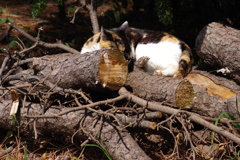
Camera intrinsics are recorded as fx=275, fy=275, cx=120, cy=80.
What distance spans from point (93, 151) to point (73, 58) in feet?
2.96

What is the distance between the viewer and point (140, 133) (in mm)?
2648

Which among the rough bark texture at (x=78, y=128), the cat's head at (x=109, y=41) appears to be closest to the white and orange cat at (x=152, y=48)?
the cat's head at (x=109, y=41)

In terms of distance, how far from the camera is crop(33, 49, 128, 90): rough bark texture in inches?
93.4

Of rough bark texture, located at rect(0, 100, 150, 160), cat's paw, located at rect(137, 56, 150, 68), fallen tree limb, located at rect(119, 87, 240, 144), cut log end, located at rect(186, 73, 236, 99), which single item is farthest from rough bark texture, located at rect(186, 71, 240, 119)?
rough bark texture, located at rect(0, 100, 150, 160)

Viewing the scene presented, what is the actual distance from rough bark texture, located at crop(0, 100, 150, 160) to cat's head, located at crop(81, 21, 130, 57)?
46.8 inches

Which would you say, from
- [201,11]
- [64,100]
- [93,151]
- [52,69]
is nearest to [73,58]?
[52,69]

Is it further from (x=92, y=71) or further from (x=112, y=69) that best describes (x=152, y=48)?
(x=92, y=71)

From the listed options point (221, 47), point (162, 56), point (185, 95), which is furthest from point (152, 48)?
point (185, 95)

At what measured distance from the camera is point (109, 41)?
3.41 m

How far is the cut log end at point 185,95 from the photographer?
2.47 metres

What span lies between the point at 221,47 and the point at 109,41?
1311mm

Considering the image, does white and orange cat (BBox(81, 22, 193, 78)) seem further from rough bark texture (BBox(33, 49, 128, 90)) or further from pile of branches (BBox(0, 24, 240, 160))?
rough bark texture (BBox(33, 49, 128, 90))

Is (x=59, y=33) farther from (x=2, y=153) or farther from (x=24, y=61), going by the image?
(x=2, y=153)

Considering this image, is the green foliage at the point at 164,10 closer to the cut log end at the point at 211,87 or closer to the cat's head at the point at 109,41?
the cat's head at the point at 109,41
